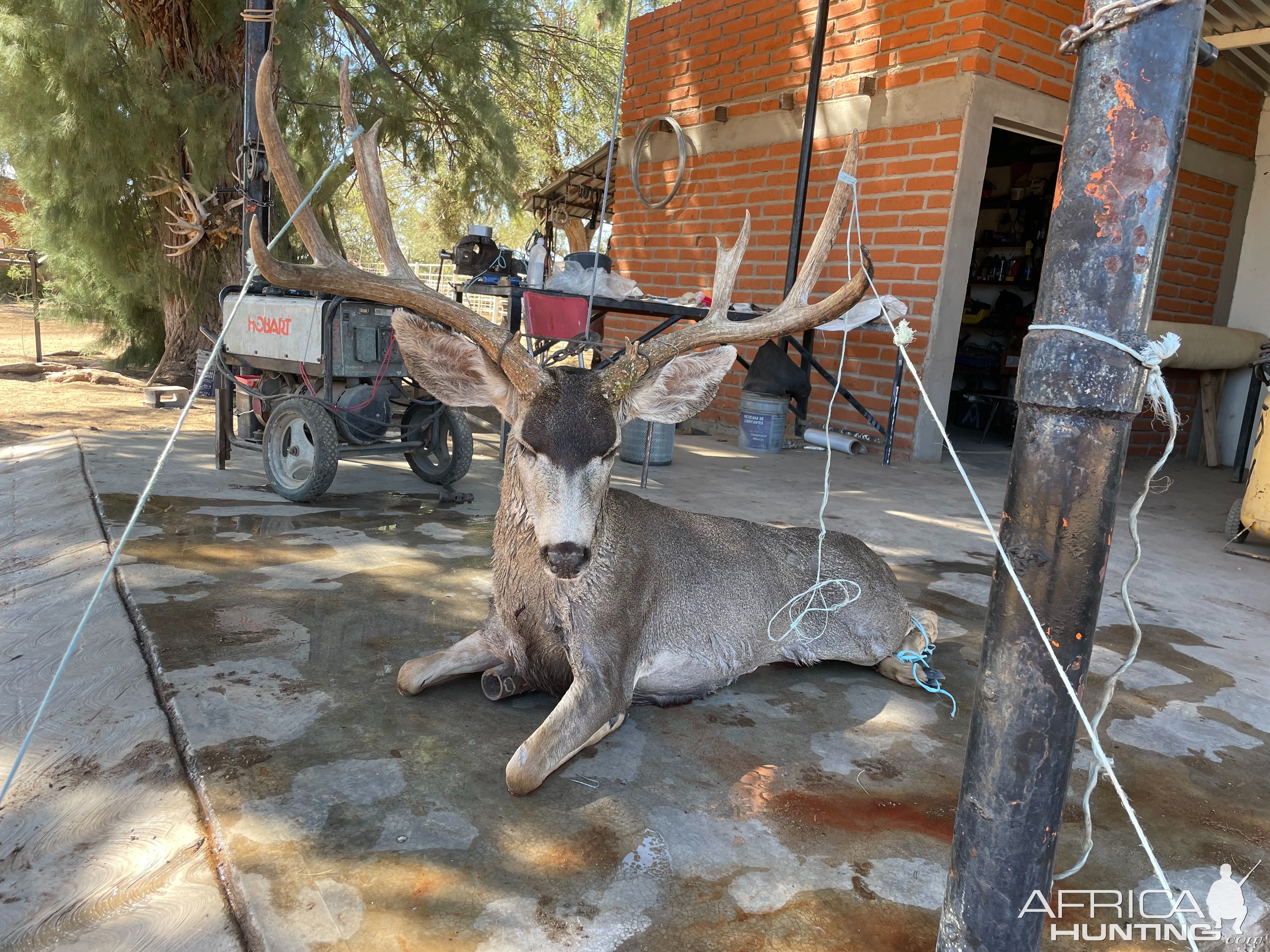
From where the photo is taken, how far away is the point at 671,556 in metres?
3.34

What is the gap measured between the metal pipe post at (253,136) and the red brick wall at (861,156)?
5137mm

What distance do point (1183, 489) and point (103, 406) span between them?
10.3 meters

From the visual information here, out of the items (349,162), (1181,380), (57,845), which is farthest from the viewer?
(349,162)

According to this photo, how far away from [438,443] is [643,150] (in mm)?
6613

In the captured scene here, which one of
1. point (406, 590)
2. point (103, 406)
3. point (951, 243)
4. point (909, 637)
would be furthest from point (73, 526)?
point (951, 243)

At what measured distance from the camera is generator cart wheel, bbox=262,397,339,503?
5.24 m

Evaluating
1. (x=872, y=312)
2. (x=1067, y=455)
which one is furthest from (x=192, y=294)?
(x=1067, y=455)

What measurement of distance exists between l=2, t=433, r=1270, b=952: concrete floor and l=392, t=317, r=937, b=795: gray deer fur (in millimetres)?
121

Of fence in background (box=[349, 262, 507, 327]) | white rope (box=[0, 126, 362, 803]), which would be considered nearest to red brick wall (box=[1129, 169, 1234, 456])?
white rope (box=[0, 126, 362, 803])

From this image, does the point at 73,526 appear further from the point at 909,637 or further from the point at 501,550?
the point at 909,637

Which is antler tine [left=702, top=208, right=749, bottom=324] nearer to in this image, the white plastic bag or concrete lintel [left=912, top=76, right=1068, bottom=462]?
the white plastic bag

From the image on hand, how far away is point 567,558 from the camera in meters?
2.54

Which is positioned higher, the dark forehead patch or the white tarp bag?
the white tarp bag

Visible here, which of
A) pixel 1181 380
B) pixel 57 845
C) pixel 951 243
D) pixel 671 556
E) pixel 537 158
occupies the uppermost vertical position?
pixel 537 158
